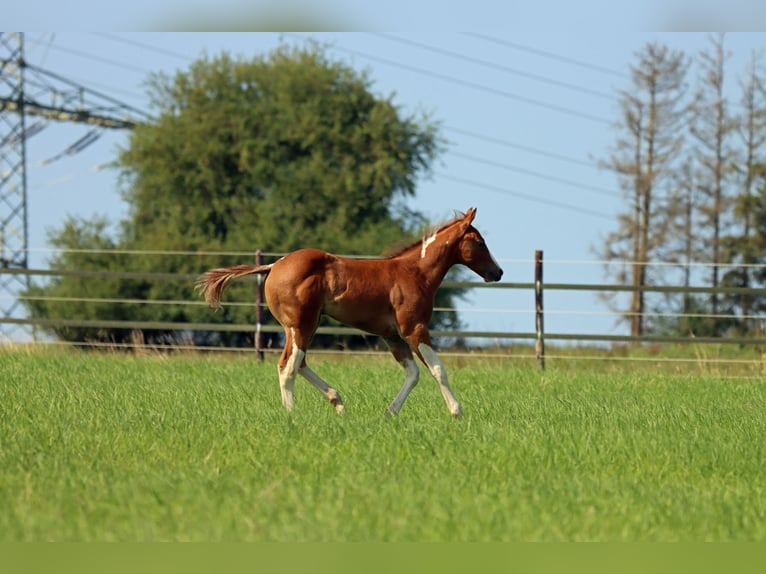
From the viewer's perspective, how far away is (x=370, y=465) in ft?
24.3

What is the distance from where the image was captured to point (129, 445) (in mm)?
8188

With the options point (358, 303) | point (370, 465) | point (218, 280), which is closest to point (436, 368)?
point (358, 303)

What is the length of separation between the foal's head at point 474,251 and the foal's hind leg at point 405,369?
0.96 m

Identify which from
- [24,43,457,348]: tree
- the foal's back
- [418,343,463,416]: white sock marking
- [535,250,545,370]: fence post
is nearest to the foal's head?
the foal's back

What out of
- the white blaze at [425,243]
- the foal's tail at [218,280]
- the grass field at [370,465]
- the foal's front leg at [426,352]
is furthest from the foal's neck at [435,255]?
the foal's tail at [218,280]

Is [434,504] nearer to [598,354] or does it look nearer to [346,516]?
[346,516]

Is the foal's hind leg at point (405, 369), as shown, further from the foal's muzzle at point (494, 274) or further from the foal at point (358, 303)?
the foal's muzzle at point (494, 274)

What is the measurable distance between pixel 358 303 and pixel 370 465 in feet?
9.88

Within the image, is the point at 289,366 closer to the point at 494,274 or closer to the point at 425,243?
the point at 425,243

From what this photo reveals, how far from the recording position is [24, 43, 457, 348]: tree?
35.0 meters

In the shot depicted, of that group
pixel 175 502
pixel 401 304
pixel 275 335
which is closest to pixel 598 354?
pixel 275 335

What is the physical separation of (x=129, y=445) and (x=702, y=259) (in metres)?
30.1

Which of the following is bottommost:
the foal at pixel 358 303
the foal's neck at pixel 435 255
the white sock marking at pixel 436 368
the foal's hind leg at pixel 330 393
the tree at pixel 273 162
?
the foal's hind leg at pixel 330 393

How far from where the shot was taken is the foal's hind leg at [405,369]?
10109mm
